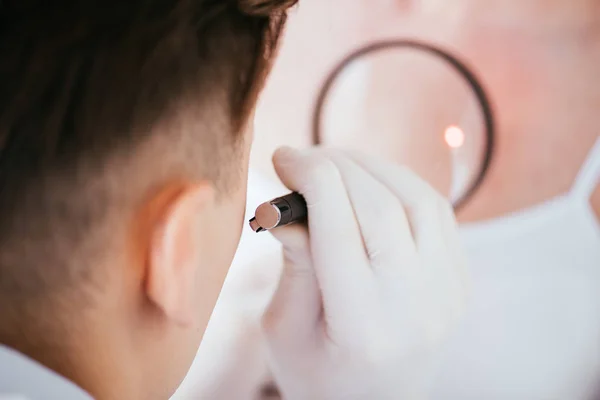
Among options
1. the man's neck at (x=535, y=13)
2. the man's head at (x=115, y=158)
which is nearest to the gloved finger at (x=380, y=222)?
the man's head at (x=115, y=158)

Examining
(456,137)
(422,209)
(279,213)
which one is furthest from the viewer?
(456,137)

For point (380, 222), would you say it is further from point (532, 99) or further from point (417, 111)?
point (532, 99)

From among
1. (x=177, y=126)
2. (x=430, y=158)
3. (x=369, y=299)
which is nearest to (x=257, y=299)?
(x=369, y=299)

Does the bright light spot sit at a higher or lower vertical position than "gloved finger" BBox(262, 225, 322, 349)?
higher

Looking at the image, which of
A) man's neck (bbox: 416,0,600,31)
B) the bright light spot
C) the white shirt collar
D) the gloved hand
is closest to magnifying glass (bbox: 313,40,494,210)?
the bright light spot

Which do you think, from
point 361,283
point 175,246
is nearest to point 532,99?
point 361,283

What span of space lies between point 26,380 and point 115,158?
0.16 m

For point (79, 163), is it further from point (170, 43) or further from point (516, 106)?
point (516, 106)

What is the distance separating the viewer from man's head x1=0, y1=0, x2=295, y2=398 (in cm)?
39

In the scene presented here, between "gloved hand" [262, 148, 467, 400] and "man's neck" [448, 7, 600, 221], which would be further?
"man's neck" [448, 7, 600, 221]

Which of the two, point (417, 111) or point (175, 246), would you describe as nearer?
point (175, 246)

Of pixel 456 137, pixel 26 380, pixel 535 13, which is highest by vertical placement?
pixel 535 13

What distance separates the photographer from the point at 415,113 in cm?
100

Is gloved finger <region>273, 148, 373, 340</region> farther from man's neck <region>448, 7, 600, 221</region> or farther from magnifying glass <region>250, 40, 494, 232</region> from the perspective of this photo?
man's neck <region>448, 7, 600, 221</region>
